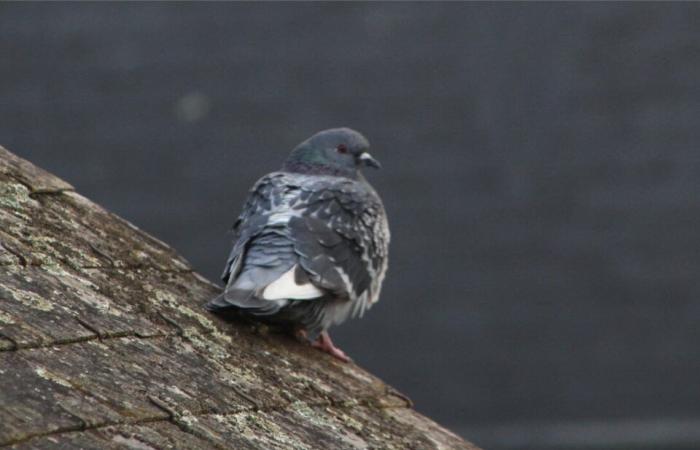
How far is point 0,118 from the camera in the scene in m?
13.3

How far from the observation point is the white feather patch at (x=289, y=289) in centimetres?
481

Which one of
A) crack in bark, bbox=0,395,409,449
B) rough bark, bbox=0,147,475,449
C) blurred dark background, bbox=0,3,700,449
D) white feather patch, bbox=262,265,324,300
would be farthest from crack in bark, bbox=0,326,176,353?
blurred dark background, bbox=0,3,700,449

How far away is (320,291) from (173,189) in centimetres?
819

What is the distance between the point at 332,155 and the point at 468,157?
6847 mm

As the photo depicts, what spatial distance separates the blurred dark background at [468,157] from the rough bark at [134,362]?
8.46 metres

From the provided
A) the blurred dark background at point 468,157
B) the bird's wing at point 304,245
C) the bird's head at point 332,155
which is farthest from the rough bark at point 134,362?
the blurred dark background at point 468,157

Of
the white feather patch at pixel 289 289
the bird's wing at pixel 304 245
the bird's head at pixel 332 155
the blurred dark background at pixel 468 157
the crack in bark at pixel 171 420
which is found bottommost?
the crack in bark at pixel 171 420

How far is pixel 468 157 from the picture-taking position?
13188mm

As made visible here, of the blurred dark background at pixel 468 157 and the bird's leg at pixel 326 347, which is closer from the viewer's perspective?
the bird's leg at pixel 326 347

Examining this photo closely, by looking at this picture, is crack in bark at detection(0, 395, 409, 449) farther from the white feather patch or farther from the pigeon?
the white feather patch

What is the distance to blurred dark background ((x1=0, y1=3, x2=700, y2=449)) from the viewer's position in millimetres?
12961

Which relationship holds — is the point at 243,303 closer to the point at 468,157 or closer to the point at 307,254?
the point at 307,254

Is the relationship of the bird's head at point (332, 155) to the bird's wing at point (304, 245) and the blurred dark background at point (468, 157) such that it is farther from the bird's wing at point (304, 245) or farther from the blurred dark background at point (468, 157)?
the blurred dark background at point (468, 157)

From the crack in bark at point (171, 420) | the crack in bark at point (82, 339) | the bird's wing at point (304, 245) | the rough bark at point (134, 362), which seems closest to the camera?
the crack in bark at point (171, 420)
